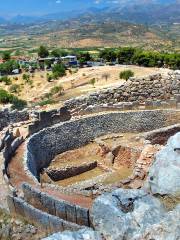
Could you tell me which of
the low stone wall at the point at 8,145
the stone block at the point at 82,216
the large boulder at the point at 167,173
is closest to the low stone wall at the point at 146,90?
the low stone wall at the point at 8,145

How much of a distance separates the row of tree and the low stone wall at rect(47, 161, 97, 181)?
53.4 meters

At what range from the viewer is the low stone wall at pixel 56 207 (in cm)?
1332

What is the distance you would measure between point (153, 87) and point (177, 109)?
119 inches

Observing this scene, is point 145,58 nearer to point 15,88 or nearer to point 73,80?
point 73,80

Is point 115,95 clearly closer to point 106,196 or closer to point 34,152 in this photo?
point 34,152

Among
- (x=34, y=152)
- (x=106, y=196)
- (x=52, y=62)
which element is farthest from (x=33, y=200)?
(x=52, y=62)

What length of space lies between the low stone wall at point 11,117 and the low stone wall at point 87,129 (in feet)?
9.80

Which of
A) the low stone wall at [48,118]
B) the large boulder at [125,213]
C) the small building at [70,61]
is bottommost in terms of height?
the small building at [70,61]

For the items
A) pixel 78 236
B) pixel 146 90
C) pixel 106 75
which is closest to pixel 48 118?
pixel 146 90

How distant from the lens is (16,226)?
14211mm

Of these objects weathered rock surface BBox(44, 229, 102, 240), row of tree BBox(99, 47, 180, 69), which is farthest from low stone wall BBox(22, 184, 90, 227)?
row of tree BBox(99, 47, 180, 69)

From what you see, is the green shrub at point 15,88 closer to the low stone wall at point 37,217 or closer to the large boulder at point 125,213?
the low stone wall at point 37,217

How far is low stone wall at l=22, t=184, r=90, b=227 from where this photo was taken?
43.7ft

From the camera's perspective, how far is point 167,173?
13.8 metres
